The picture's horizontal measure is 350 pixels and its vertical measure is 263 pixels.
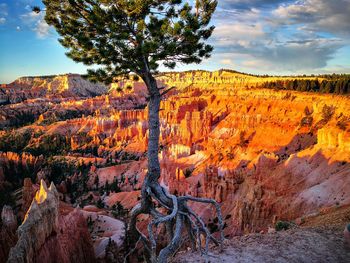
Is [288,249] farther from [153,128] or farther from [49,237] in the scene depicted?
[49,237]

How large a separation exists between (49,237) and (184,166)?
127 feet

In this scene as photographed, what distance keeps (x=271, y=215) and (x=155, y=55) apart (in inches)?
782

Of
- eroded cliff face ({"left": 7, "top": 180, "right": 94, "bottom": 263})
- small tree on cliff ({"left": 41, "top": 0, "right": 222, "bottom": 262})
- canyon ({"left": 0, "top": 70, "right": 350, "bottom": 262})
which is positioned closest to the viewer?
small tree on cliff ({"left": 41, "top": 0, "right": 222, "bottom": 262})

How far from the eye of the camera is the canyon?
17859 millimetres

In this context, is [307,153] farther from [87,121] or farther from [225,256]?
[87,121]

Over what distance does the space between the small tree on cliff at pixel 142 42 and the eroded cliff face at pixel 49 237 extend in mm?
8897

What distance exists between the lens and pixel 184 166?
52.8 metres

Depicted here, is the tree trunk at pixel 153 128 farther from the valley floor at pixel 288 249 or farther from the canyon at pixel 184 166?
the valley floor at pixel 288 249

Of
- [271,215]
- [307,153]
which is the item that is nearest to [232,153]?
[307,153]

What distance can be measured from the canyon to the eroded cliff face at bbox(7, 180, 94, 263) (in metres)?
0.05

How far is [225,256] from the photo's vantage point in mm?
7082

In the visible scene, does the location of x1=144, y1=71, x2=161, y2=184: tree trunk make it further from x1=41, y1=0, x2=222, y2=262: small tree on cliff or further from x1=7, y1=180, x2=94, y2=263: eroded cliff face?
x1=7, y1=180, x2=94, y2=263: eroded cliff face

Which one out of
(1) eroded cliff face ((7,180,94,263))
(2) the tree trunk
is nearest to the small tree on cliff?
(2) the tree trunk

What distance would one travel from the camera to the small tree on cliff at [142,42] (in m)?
6.29
